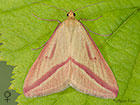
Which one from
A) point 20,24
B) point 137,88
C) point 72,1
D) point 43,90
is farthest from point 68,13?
point 137,88

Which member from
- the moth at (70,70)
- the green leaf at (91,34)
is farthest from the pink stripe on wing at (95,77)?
the green leaf at (91,34)

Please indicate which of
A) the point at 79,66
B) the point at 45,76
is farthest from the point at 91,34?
the point at 45,76

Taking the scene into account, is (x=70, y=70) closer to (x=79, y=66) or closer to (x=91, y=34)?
(x=79, y=66)

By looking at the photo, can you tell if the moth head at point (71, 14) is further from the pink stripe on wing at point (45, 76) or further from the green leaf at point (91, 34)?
the pink stripe on wing at point (45, 76)

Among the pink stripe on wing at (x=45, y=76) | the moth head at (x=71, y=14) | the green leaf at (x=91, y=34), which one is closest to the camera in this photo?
the pink stripe on wing at (x=45, y=76)

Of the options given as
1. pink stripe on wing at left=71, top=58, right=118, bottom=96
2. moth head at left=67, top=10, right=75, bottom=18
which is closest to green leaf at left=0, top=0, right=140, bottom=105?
moth head at left=67, top=10, right=75, bottom=18
